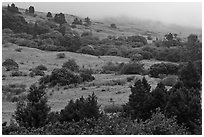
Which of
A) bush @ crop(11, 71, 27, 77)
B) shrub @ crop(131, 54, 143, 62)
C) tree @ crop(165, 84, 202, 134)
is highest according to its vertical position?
tree @ crop(165, 84, 202, 134)

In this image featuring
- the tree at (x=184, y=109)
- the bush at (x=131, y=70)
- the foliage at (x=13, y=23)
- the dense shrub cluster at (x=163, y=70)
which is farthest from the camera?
the foliage at (x=13, y=23)

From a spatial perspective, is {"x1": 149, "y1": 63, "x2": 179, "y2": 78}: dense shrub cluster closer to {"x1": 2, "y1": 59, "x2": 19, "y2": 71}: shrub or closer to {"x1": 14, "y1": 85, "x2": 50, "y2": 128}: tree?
{"x1": 2, "y1": 59, "x2": 19, "y2": 71}: shrub

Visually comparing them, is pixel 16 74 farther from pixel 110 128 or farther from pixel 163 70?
pixel 110 128

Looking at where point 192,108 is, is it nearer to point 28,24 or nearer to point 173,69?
point 173,69

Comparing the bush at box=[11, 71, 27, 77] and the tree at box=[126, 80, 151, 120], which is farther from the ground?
the tree at box=[126, 80, 151, 120]

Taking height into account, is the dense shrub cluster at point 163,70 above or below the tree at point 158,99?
below

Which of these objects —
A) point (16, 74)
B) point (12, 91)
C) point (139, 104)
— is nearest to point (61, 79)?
point (12, 91)

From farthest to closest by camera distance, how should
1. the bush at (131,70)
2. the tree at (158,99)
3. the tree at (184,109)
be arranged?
the bush at (131,70) < the tree at (158,99) < the tree at (184,109)

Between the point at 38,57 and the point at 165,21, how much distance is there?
3439 cm

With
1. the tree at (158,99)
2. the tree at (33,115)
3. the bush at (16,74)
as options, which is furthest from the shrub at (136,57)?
the tree at (33,115)

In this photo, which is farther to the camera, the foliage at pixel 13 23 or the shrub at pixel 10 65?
the foliage at pixel 13 23

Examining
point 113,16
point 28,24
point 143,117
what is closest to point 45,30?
point 28,24

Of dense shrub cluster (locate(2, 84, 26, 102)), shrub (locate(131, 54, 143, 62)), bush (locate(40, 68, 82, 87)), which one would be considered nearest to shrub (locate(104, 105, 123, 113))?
dense shrub cluster (locate(2, 84, 26, 102))

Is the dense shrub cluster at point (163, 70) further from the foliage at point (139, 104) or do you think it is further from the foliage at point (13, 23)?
the foliage at point (13, 23)
